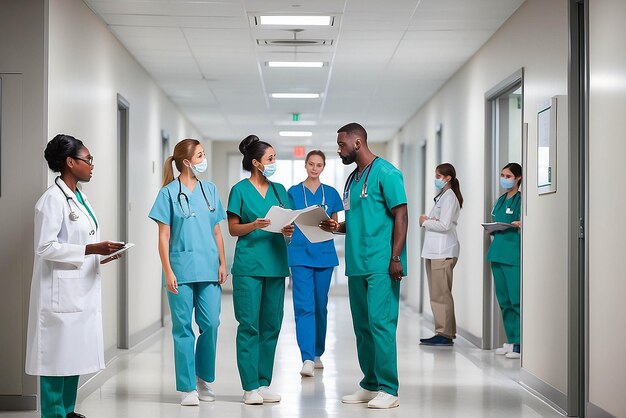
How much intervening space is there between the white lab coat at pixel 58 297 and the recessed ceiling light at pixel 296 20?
327 cm

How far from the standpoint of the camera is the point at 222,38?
24.4 feet

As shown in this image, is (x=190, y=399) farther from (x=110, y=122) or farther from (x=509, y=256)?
(x=509, y=256)

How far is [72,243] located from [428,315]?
707 centimetres

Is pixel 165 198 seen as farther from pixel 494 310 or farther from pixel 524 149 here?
pixel 494 310

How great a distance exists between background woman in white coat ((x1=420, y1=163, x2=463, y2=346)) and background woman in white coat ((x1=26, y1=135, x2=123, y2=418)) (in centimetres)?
438

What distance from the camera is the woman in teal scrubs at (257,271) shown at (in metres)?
4.84

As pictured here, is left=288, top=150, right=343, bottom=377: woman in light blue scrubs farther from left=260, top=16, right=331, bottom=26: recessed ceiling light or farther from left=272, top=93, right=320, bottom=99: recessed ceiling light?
left=272, top=93, right=320, bottom=99: recessed ceiling light

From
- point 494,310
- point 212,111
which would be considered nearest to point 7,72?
point 494,310

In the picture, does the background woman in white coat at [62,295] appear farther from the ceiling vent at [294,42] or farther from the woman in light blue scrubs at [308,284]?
the ceiling vent at [294,42]

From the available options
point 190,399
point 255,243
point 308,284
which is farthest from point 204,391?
point 308,284

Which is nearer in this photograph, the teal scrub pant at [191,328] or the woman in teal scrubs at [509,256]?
the teal scrub pant at [191,328]

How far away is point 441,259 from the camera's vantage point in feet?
26.0

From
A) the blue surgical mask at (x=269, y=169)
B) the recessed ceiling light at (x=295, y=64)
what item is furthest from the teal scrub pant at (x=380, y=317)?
the recessed ceiling light at (x=295, y=64)

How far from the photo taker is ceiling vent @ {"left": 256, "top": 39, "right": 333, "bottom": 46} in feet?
24.8
